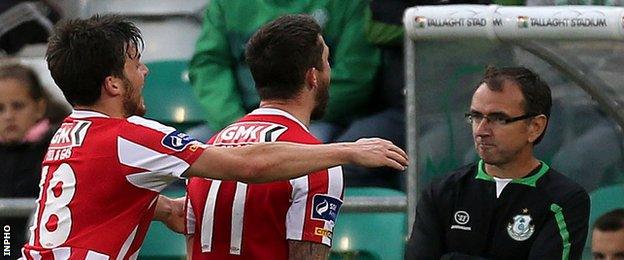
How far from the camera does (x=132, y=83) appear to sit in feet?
15.8

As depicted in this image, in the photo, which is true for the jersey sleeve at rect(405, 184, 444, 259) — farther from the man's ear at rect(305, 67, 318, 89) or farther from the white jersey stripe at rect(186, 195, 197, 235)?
the white jersey stripe at rect(186, 195, 197, 235)

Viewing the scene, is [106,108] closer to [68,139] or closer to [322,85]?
[68,139]

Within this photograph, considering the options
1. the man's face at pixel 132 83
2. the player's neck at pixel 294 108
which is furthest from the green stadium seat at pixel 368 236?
the man's face at pixel 132 83

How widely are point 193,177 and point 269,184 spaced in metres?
0.25

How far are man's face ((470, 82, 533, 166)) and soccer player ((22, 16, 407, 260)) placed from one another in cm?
71

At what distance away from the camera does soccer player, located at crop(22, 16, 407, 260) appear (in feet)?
15.3

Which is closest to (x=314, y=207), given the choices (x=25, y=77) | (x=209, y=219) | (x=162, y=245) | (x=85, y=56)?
(x=209, y=219)

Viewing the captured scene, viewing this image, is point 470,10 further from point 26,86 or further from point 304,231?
point 26,86

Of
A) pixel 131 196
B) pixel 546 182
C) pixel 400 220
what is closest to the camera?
pixel 131 196

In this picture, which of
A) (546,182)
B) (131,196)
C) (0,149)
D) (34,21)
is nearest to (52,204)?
(131,196)

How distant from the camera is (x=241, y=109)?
7.21m

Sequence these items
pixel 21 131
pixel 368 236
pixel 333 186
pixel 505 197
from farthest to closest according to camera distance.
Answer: pixel 21 131, pixel 368 236, pixel 505 197, pixel 333 186

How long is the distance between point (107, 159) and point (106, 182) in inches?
2.7

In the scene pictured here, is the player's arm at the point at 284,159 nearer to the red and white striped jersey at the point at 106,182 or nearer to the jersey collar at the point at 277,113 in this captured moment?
the red and white striped jersey at the point at 106,182
